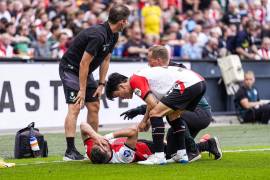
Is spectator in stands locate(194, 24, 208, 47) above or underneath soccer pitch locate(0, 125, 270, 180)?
underneath

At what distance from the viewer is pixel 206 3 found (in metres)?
29.2

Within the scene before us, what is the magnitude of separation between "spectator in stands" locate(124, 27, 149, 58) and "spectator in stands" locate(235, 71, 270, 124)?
242 cm

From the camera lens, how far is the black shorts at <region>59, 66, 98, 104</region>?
1285cm

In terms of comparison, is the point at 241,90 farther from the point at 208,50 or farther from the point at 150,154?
the point at 150,154

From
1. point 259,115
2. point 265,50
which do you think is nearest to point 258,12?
point 265,50

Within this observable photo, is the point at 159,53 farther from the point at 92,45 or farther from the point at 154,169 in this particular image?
the point at 154,169

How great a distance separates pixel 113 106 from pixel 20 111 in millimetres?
2357

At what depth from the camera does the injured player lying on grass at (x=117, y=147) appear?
11.7 m

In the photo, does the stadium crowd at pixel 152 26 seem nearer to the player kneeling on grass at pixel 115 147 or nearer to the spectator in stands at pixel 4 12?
the spectator in stands at pixel 4 12

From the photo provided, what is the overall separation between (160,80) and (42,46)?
9603 millimetres

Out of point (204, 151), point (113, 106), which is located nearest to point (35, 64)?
point (113, 106)

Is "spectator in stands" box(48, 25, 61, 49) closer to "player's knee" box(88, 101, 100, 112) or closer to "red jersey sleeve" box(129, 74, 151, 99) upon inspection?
"player's knee" box(88, 101, 100, 112)

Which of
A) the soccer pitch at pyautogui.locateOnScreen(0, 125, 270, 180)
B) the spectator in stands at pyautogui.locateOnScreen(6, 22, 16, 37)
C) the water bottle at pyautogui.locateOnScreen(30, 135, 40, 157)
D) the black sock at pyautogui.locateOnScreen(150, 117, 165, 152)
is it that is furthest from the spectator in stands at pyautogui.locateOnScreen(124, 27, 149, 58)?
the black sock at pyautogui.locateOnScreen(150, 117, 165, 152)

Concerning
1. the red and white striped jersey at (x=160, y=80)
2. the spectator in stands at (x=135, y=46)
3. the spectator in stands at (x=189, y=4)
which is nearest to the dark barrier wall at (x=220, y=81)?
the spectator in stands at (x=135, y=46)
